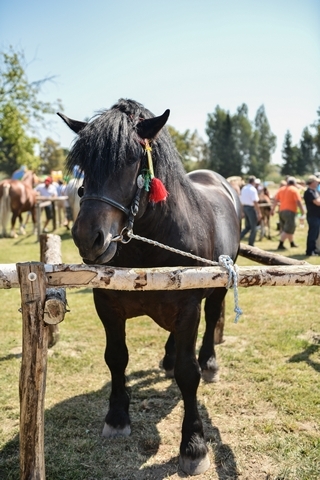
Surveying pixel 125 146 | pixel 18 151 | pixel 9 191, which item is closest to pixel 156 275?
pixel 125 146

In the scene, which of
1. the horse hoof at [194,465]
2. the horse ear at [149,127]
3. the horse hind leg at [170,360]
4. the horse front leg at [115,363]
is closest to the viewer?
the horse ear at [149,127]

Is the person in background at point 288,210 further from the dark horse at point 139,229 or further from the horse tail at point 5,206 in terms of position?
the horse tail at point 5,206

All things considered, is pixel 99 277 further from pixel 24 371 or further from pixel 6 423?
pixel 6 423

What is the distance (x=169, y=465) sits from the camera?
8.90 feet

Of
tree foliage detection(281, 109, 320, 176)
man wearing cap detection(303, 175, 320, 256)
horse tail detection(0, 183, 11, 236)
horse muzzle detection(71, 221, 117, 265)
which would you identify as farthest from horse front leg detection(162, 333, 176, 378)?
tree foliage detection(281, 109, 320, 176)

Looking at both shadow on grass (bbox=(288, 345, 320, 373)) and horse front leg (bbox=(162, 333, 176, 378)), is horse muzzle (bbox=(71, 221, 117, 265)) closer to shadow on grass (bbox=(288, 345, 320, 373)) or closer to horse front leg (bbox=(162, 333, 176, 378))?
horse front leg (bbox=(162, 333, 176, 378))

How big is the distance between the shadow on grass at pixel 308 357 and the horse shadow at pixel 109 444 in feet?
4.38

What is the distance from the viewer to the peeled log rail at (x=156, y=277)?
2.05 m

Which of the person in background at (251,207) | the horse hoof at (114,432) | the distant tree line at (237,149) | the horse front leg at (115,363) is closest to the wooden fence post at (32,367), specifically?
the horse front leg at (115,363)

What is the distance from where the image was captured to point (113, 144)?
2193 mm

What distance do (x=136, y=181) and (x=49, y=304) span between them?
32.7 inches

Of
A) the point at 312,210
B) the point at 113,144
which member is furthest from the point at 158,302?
the point at 312,210

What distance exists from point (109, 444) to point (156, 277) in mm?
1564

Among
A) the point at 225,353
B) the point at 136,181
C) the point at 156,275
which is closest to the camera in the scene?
the point at 156,275
